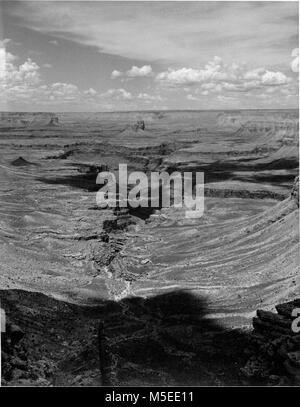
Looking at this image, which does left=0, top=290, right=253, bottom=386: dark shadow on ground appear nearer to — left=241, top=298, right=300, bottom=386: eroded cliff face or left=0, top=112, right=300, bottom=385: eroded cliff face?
left=0, top=112, right=300, bottom=385: eroded cliff face

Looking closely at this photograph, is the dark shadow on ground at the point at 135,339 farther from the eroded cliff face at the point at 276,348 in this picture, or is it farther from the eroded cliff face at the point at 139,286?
the eroded cliff face at the point at 276,348

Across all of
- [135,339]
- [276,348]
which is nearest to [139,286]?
[135,339]

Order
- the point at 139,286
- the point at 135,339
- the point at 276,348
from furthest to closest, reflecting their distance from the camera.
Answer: the point at 139,286
the point at 135,339
the point at 276,348

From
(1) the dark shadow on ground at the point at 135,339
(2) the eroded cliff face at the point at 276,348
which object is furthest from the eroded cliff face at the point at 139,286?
(2) the eroded cliff face at the point at 276,348

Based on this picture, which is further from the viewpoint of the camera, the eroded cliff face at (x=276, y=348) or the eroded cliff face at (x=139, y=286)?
the eroded cliff face at (x=139, y=286)

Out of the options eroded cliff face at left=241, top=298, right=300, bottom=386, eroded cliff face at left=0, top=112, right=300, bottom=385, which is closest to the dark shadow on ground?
eroded cliff face at left=0, top=112, right=300, bottom=385

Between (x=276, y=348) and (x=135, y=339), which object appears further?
(x=135, y=339)

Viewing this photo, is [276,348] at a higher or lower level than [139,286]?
A: higher

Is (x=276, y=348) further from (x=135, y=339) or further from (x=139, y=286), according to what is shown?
(x=139, y=286)

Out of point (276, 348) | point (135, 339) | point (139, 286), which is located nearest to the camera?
point (276, 348)

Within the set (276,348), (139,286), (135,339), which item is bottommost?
(135,339)
